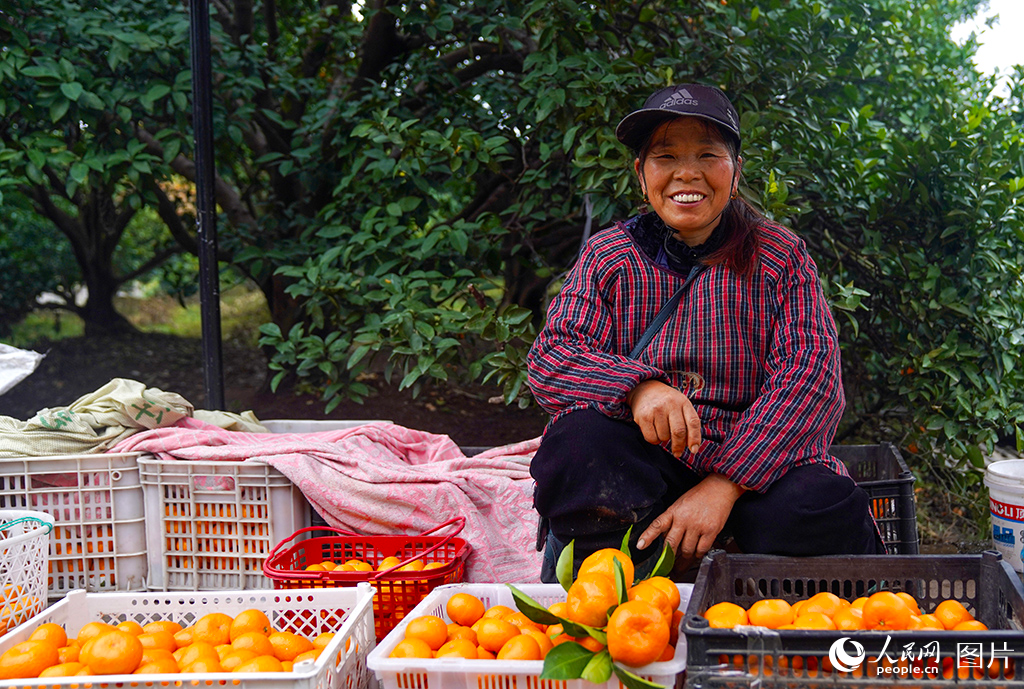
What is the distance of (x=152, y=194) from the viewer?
383 centimetres

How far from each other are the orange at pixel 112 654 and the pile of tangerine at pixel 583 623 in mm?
513

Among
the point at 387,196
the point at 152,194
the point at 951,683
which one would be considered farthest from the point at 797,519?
the point at 152,194

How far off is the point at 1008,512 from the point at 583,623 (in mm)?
1515

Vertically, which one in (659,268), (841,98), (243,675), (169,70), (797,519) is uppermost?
(169,70)

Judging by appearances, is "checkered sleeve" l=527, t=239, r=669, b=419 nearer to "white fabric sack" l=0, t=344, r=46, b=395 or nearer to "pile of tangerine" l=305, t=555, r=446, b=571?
"pile of tangerine" l=305, t=555, r=446, b=571

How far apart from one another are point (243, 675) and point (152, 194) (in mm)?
2916

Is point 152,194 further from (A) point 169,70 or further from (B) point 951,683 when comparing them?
(B) point 951,683

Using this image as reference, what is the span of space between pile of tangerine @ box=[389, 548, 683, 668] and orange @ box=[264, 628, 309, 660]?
241 mm

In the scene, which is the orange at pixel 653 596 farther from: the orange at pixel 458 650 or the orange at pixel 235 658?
the orange at pixel 235 658

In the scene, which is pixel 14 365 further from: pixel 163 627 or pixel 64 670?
pixel 64 670

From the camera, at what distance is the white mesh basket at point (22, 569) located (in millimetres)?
1980

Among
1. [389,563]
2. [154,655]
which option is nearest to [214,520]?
[389,563]

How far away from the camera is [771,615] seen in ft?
4.94

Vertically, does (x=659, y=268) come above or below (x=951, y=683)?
above
